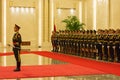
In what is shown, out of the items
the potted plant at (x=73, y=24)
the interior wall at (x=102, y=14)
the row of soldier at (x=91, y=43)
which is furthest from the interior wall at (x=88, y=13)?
Result: the row of soldier at (x=91, y=43)

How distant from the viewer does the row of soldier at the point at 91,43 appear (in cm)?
1309

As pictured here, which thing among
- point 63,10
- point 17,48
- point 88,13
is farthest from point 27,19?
point 17,48

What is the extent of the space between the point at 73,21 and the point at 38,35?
4.02 m

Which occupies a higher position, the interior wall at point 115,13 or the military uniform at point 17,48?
the interior wall at point 115,13

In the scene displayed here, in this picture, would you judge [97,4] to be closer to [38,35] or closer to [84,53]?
[38,35]

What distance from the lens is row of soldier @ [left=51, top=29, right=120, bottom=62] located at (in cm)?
1309

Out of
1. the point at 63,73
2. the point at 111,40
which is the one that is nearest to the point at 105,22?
the point at 111,40

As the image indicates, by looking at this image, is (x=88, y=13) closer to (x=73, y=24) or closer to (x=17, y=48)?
(x=73, y=24)

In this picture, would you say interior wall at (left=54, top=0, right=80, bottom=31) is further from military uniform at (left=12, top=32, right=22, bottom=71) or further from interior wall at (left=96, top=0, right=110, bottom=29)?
military uniform at (left=12, top=32, right=22, bottom=71)

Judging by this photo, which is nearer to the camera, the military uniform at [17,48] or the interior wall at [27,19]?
the military uniform at [17,48]

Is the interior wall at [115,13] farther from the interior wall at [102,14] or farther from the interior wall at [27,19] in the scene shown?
the interior wall at [27,19]

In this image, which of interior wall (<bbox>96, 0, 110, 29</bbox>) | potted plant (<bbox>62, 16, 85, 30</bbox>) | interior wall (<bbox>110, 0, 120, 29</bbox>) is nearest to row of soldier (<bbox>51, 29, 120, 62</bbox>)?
interior wall (<bbox>110, 0, 120, 29</bbox>)

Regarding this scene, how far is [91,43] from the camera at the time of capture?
15242 millimetres

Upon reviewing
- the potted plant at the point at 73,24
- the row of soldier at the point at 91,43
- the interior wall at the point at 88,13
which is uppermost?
the interior wall at the point at 88,13
